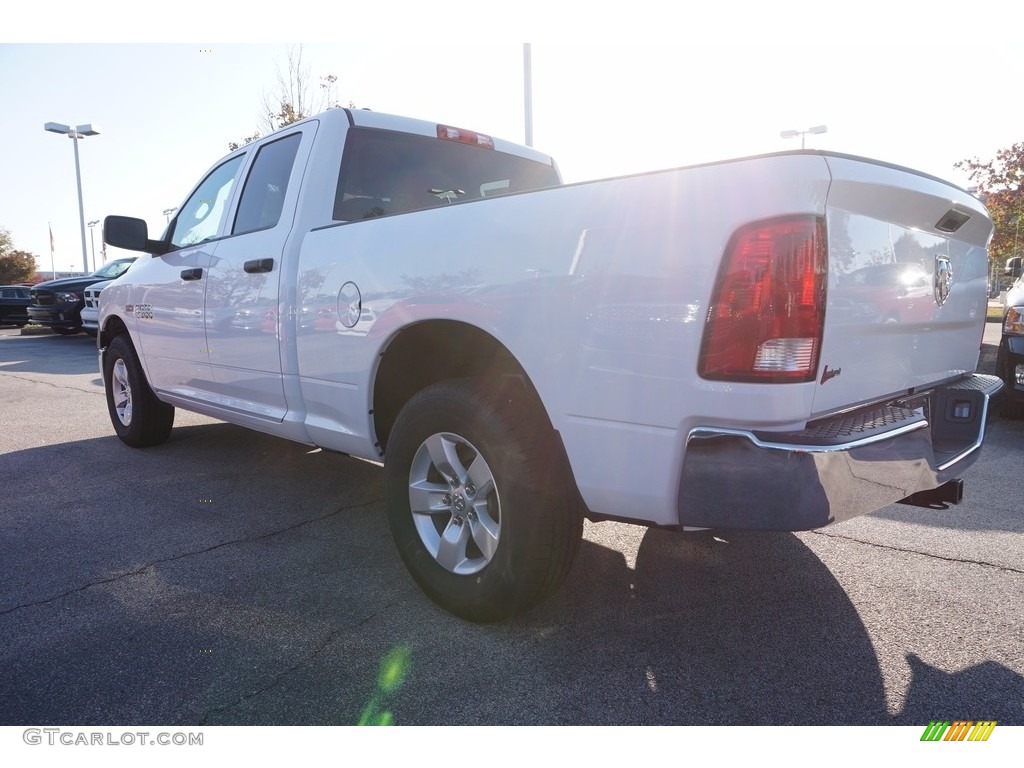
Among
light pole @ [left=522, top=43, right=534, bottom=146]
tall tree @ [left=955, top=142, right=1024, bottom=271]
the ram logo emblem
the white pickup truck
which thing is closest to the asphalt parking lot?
the white pickup truck

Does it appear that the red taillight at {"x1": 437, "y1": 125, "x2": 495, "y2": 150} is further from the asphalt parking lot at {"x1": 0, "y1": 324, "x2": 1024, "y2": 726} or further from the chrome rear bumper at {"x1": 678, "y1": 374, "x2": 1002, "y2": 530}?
the chrome rear bumper at {"x1": 678, "y1": 374, "x2": 1002, "y2": 530}

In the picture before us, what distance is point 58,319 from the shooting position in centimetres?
1568

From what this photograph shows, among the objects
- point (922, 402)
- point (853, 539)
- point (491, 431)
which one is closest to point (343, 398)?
point (491, 431)

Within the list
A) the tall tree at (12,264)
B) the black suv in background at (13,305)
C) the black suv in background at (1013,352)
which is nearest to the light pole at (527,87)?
the black suv in background at (1013,352)

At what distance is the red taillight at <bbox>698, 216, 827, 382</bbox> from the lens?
174cm

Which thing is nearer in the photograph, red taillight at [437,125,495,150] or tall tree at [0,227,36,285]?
red taillight at [437,125,495,150]

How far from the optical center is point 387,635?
2.41 meters

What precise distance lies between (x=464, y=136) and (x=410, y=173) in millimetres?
466

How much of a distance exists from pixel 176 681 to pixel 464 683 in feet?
2.94

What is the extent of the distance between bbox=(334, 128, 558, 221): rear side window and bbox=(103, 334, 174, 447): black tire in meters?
2.52

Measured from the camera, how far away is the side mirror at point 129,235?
431 cm

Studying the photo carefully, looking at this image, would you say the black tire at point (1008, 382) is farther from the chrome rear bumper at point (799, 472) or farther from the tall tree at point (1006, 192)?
the tall tree at point (1006, 192)

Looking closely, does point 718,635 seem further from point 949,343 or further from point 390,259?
point 390,259
